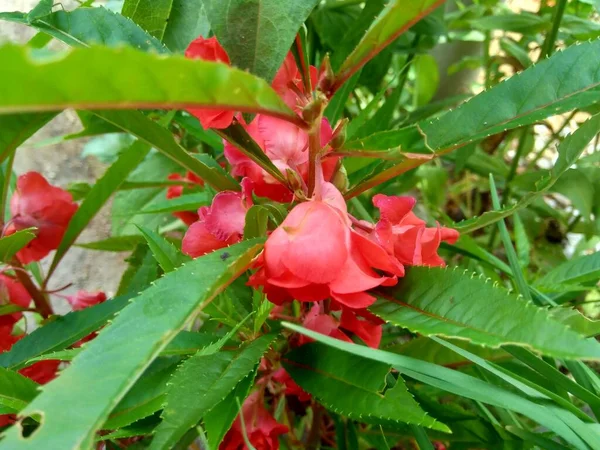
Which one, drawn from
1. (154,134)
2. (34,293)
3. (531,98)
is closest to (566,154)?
(531,98)

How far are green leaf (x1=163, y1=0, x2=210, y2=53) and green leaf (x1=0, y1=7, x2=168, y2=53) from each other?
0.14 m

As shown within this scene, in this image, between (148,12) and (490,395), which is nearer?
(490,395)

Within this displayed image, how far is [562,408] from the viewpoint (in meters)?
0.36

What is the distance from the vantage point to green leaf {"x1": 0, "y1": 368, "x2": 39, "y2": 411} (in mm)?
388

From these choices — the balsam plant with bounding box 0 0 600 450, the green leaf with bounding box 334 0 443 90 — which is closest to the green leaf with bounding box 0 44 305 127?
the balsam plant with bounding box 0 0 600 450

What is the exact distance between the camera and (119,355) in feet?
0.83

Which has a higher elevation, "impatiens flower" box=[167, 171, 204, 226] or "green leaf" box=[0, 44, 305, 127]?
"green leaf" box=[0, 44, 305, 127]

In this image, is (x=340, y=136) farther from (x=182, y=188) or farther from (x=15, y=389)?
(x=182, y=188)

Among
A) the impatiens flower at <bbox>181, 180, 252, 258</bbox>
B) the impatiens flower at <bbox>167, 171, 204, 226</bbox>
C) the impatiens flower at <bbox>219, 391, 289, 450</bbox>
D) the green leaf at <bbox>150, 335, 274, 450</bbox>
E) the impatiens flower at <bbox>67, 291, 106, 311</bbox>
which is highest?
the impatiens flower at <bbox>181, 180, 252, 258</bbox>

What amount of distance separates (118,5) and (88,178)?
0.63 meters

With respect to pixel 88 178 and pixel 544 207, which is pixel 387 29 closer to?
pixel 544 207

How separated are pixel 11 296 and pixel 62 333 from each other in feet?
0.36

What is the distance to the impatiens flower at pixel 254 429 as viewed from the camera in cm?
42

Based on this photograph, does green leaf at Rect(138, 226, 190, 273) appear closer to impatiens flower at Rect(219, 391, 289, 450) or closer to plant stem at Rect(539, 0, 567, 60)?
impatiens flower at Rect(219, 391, 289, 450)
